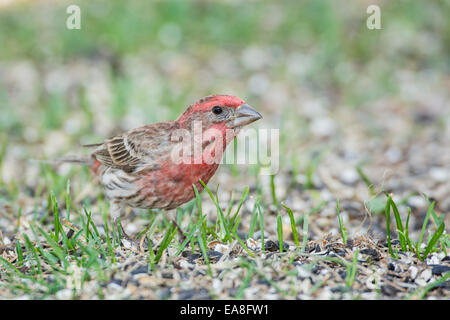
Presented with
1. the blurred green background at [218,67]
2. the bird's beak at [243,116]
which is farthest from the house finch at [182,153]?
the blurred green background at [218,67]

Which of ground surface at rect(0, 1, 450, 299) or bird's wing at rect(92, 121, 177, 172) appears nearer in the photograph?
ground surface at rect(0, 1, 450, 299)

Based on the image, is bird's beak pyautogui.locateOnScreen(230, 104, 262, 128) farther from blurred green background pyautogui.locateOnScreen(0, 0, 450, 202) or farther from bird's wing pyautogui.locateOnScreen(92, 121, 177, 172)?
blurred green background pyautogui.locateOnScreen(0, 0, 450, 202)

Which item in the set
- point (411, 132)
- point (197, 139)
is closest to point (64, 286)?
point (197, 139)

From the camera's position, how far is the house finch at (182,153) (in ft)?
14.2

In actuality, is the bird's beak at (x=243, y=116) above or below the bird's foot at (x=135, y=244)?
above

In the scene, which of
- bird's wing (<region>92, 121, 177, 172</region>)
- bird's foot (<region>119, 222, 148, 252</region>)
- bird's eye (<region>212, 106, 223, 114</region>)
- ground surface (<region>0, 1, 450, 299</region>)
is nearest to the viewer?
ground surface (<region>0, 1, 450, 299</region>)

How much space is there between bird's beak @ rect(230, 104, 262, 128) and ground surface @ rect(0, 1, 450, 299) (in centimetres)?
53

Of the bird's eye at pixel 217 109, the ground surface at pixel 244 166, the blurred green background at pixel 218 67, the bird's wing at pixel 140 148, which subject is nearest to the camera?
the ground surface at pixel 244 166

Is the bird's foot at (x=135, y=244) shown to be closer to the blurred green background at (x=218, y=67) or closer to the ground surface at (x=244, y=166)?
the ground surface at (x=244, y=166)

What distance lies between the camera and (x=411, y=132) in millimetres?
7512

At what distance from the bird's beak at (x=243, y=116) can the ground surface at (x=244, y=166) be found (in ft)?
1.72

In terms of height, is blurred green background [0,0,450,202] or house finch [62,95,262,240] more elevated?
blurred green background [0,0,450,202]

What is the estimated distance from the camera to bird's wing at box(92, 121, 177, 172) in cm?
452

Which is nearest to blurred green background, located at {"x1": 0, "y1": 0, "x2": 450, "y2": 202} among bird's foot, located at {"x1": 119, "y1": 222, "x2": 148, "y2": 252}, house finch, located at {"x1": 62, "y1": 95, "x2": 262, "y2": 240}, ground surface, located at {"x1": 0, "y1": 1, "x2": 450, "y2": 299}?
ground surface, located at {"x1": 0, "y1": 1, "x2": 450, "y2": 299}
